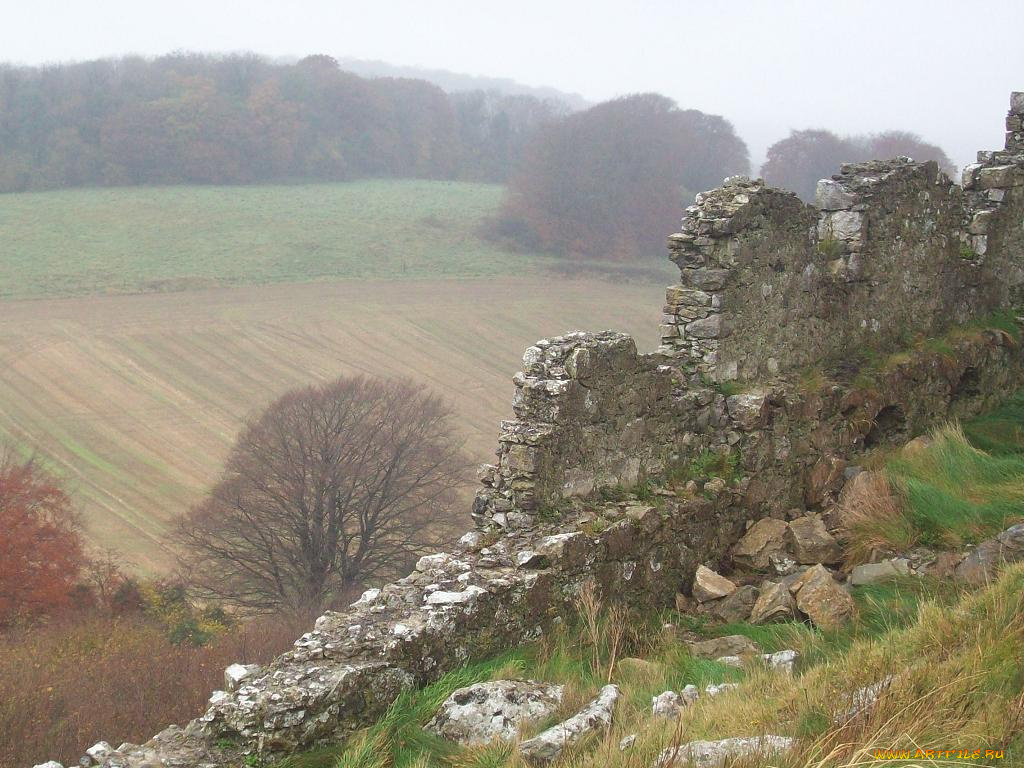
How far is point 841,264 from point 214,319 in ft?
106

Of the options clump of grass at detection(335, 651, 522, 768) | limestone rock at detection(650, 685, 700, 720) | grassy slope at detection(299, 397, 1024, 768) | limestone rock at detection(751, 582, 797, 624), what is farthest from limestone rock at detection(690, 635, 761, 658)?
clump of grass at detection(335, 651, 522, 768)

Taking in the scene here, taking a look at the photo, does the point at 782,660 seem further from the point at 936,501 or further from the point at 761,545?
the point at 761,545

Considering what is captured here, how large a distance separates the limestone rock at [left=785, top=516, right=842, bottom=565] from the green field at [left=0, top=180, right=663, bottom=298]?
123 ft

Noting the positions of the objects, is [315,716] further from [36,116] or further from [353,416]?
[36,116]

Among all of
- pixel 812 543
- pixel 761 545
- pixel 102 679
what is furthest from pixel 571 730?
pixel 102 679

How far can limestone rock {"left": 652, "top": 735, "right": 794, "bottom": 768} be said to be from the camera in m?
3.52

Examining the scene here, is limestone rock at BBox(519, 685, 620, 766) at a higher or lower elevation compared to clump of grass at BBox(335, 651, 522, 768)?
higher

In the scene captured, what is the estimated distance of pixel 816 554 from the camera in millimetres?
6926

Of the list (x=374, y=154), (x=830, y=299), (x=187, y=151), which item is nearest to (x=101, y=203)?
(x=187, y=151)

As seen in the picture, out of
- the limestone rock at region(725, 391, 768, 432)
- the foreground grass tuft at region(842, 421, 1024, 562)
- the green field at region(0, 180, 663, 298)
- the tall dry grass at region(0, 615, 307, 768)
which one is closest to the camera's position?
the foreground grass tuft at region(842, 421, 1024, 562)

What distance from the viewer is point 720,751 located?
362 cm

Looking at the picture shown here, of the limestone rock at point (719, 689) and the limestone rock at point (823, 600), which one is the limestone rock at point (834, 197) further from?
the limestone rock at point (719, 689)

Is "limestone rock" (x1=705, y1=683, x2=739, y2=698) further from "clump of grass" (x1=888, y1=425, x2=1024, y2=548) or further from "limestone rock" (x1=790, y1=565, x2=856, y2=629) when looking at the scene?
"clump of grass" (x1=888, y1=425, x2=1024, y2=548)

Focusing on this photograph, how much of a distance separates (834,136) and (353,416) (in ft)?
134
